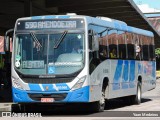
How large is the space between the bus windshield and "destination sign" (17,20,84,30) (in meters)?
0.23

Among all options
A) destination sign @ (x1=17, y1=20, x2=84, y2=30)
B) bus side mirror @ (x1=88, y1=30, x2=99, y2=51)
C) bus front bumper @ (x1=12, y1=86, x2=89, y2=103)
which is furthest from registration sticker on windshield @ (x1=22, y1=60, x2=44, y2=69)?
bus side mirror @ (x1=88, y1=30, x2=99, y2=51)

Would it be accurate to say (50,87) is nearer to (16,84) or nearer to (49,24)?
(16,84)

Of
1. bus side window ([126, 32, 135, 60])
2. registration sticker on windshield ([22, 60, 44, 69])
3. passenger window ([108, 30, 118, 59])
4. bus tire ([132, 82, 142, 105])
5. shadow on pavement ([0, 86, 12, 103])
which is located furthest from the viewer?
bus tire ([132, 82, 142, 105])

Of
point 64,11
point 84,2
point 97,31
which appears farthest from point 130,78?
point 64,11

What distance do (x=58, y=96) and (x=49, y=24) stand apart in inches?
88.9

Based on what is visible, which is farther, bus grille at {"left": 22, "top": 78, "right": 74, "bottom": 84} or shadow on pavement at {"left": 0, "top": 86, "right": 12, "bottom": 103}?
shadow on pavement at {"left": 0, "top": 86, "right": 12, "bottom": 103}

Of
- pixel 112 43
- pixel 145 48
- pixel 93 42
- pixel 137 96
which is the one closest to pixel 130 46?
pixel 112 43

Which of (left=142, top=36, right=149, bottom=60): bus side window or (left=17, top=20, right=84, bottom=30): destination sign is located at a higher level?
(left=17, top=20, right=84, bottom=30): destination sign

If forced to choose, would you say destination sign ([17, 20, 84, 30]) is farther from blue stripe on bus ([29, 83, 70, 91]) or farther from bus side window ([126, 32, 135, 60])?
bus side window ([126, 32, 135, 60])

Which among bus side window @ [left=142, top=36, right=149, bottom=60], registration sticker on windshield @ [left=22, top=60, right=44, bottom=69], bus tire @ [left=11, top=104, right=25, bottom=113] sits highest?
bus side window @ [left=142, top=36, right=149, bottom=60]

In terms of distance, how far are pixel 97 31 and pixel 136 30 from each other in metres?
5.46

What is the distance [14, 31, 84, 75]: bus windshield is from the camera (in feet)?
49.0

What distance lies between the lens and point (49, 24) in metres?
15.4

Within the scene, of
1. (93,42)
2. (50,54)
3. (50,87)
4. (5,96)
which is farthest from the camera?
(5,96)
